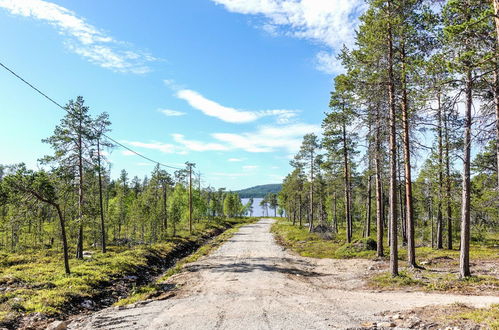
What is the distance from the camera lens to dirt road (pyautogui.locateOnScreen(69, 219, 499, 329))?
9.71 metres

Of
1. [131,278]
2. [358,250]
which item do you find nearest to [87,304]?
[131,278]

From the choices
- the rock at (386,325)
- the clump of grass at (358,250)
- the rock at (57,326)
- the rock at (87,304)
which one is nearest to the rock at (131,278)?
the rock at (87,304)

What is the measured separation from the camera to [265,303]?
38.7ft

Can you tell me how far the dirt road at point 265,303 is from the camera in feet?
31.9

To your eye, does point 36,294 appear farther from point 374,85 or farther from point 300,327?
point 374,85

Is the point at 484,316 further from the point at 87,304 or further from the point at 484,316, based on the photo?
the point at 87,304

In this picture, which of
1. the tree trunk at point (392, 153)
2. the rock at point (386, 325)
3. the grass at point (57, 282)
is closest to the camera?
the rock at point (386, 325)

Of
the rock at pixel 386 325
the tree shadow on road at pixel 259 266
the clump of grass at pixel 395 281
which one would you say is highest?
the rock at pixel 386 325

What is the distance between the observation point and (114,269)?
2023 cm

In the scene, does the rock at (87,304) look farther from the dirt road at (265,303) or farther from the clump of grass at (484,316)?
the clump of grass at (484,316)

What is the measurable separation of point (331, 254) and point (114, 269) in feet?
56.0

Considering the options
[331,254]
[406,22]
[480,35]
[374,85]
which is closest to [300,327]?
[480,35]

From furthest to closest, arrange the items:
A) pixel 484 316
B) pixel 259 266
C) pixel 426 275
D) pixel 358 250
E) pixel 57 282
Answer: pixel 358 250, pixel 259 266, pixel 57 282, pixel 426 275, pixel 484 316

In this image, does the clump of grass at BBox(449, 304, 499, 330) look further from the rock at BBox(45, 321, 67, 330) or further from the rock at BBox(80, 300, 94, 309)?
the rock at BBox(80, 300, 94, 309)
